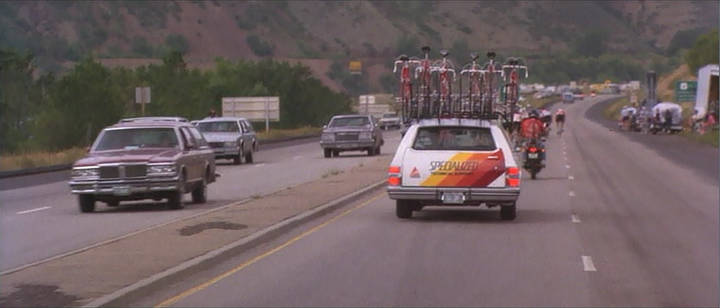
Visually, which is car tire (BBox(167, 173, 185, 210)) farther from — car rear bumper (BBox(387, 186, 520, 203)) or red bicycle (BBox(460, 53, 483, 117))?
red bicycle (BBox(460, 53, 483, 117))

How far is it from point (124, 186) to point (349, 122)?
30.3 meters

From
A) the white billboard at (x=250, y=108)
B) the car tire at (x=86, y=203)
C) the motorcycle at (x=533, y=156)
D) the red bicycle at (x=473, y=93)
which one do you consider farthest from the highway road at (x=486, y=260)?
the white billboard at (x=250, y=108)

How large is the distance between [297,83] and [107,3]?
4041cm

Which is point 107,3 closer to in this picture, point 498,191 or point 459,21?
point 459,21

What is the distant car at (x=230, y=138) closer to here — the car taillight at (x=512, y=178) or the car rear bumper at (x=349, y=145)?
the car rear bumper at (x=349, y=145)

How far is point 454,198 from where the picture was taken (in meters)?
22.8

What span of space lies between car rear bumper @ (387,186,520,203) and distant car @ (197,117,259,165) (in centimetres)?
2553

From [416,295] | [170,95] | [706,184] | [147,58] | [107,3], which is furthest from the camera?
[107,3]

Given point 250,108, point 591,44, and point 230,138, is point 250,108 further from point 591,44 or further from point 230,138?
point 591,44

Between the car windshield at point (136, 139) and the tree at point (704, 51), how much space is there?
11028 centimetres

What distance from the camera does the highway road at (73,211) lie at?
65.4ft

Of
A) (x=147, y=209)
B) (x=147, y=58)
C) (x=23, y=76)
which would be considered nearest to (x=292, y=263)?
(x=147, y=209)

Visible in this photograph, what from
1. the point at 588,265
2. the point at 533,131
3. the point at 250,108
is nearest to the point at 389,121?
the point at 250,108

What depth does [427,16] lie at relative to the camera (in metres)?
120
